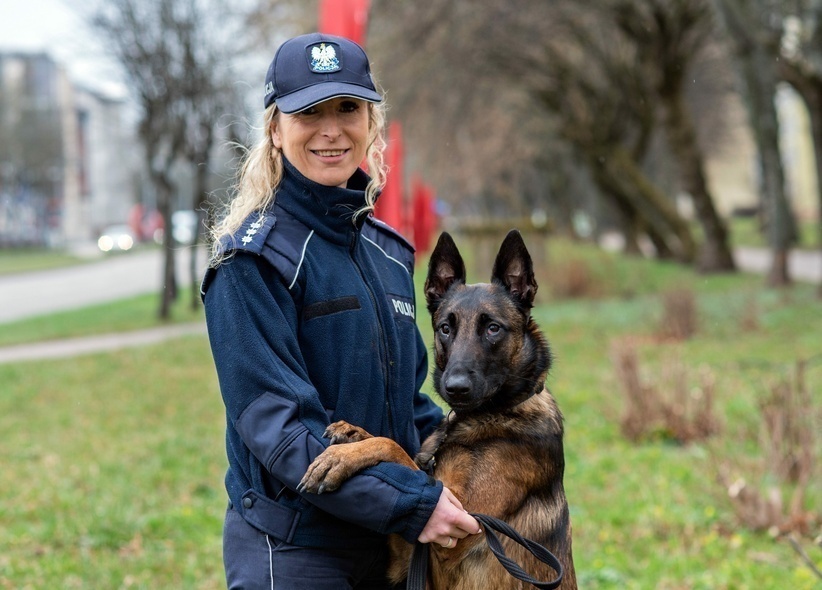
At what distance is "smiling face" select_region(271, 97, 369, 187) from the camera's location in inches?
119

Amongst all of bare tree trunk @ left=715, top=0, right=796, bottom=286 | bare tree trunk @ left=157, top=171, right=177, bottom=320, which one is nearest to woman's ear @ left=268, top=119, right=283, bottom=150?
bare tree trunk @ left=715, top=0, right=796, bottom=286

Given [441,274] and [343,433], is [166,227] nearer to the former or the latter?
[441,274]

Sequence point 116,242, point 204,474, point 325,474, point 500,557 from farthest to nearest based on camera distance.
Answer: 1. point 116,242
2. point 204,474
3. point 500,557
4. point 325,474

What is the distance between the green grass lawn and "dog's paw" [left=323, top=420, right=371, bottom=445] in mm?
3498

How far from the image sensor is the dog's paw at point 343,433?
9.16 ft

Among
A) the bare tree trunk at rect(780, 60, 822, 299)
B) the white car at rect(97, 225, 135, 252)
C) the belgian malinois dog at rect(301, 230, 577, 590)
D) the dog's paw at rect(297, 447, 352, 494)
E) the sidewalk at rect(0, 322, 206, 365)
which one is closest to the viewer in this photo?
the dog's paw at rect(297, 447, 352, 494)

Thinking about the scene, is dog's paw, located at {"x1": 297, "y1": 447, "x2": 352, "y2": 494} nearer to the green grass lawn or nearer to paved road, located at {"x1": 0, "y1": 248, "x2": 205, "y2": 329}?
the green grass lawn

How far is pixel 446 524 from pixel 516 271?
0.92 m

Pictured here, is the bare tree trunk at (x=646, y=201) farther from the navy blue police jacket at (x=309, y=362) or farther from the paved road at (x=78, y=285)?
the navy blue police jacket at (x=309, y=362)

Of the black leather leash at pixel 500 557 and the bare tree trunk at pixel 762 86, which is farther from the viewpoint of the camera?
the bare tree trunk at pixel 762 86

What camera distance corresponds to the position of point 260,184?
3045mm

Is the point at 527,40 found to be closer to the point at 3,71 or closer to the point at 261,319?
the point at 261,319

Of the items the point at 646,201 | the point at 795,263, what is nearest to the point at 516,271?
the point at 646,201

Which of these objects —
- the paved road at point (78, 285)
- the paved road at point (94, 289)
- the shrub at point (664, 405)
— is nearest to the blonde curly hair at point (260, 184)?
the shrub at point (664, 405)
